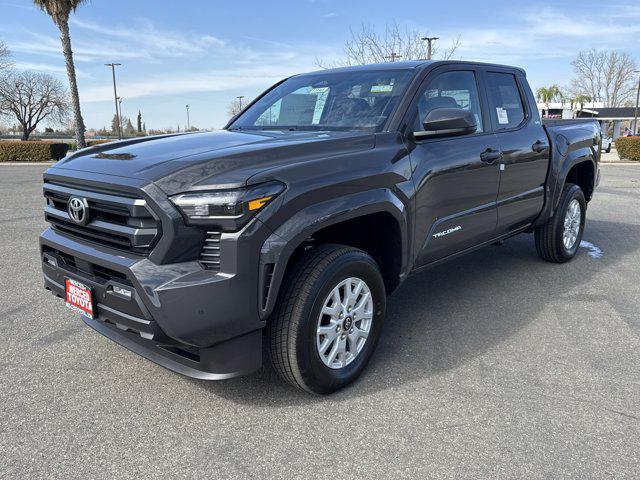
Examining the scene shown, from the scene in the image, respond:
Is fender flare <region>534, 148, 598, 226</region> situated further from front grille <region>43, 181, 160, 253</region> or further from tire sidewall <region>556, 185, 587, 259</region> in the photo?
front grille <region>43, 181, 160, 253</region>

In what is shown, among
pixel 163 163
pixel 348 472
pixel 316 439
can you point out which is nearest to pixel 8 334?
pixel 163 163

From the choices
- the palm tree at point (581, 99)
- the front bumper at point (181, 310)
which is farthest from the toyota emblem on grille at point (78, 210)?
the palm tree at point (581, 99)

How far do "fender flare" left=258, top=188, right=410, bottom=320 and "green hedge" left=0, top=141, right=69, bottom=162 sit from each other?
29809mm

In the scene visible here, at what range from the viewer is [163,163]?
253 centimetres

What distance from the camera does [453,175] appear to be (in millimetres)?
3596

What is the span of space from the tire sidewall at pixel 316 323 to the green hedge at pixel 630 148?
27480 millimetres

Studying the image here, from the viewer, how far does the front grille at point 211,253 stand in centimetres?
237

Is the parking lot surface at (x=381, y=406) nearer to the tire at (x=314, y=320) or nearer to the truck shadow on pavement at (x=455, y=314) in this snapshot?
the truck shadow on pavement at (x=455, y=314)

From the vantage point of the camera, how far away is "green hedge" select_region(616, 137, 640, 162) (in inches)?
1017

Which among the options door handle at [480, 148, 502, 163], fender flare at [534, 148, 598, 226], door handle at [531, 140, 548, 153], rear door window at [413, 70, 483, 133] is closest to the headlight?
rear door window at [413, 70, 483, 133]

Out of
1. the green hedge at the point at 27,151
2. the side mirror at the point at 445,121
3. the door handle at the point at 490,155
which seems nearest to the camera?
the side mirror at the point at 445,121

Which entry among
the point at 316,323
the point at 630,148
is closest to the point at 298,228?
the point at 316,323

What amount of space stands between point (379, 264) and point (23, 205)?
8918mm

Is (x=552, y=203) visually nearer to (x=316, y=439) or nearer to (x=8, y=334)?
(x=316, y=439)
